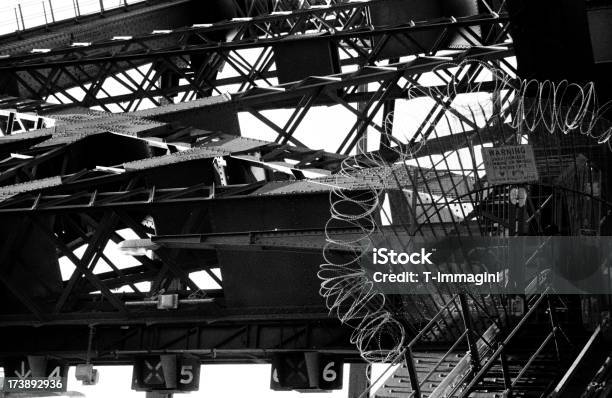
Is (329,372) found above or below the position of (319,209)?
below

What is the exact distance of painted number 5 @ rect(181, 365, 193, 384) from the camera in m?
29.8

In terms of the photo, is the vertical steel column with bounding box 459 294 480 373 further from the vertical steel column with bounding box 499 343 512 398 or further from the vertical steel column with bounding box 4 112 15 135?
the vertical steel column with bounding box 4 112 15 135

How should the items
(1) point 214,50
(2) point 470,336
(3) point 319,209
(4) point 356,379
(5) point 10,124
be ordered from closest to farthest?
1. (2) point 470,336
2. (3) point 319,209
3. (1) point 214,50
4. (5) point 10,124
5. (4) point 356,379

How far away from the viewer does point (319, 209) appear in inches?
1000

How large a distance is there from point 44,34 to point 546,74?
100.0 ft

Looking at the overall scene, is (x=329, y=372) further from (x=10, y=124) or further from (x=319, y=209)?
(x=10, y=124)

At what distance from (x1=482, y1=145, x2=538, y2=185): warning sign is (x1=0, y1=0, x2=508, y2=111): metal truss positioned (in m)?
17.6

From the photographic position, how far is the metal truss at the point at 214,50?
33844 mm

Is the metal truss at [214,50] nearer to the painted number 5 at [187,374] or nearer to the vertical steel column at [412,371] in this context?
the painted number 5 at [187,374]

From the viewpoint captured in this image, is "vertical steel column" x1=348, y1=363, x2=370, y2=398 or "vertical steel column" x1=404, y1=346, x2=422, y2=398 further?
"vertical steel column" x1=348, y1=363, x2=370, y2=398

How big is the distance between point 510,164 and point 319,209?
1278cm

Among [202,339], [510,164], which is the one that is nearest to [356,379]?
[202,339]

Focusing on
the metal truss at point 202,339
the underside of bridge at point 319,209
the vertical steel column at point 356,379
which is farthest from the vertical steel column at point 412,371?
the vertical steel column at point 356,379

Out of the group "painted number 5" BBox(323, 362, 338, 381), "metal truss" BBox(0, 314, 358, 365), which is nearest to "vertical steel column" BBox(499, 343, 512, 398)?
"metal truss" BBox(0, 314, 358, 365)
